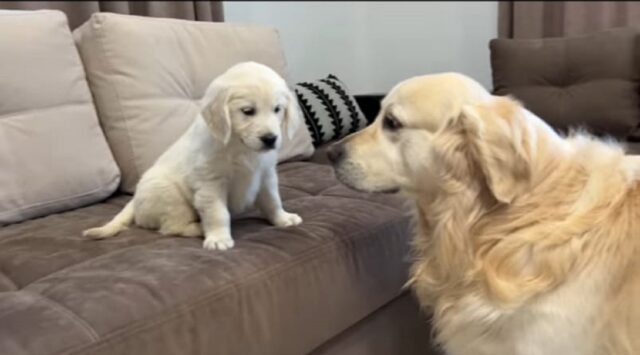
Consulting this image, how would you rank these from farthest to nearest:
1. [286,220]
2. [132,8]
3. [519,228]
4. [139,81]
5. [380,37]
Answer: [380,37] < [132,8] < [139,81] < [286,220] < [519,228]

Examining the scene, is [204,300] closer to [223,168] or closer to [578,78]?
[223,168]

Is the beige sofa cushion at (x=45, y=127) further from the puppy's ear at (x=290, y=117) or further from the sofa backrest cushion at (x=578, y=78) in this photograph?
the sofa backrest cushion at (x=578, y=78)

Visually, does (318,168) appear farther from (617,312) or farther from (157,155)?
(617,312)

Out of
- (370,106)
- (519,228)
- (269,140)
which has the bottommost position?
(370,106)

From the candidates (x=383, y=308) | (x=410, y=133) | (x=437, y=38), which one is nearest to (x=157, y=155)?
(x=383, y=308)

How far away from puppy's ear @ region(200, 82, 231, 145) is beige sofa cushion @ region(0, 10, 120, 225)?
53 centimetres

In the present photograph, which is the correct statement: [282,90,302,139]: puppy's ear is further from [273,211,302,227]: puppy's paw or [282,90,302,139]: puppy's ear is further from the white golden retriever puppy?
[273,211,302,227]: puppy's paw

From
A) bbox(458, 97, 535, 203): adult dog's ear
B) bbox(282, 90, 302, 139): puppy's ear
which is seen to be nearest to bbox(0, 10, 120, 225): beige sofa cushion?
bbox(282, 90, 302, 139): puppy's ear

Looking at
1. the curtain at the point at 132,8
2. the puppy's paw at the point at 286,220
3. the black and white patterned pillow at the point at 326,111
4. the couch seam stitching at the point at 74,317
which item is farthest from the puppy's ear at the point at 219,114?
the curtain at the point at 132,8

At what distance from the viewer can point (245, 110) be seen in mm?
1507

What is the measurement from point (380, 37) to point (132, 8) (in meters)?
1.48

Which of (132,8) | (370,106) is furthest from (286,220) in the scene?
(132,8)

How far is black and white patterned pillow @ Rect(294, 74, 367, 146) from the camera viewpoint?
8.04ft

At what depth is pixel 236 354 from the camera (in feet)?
4.15
